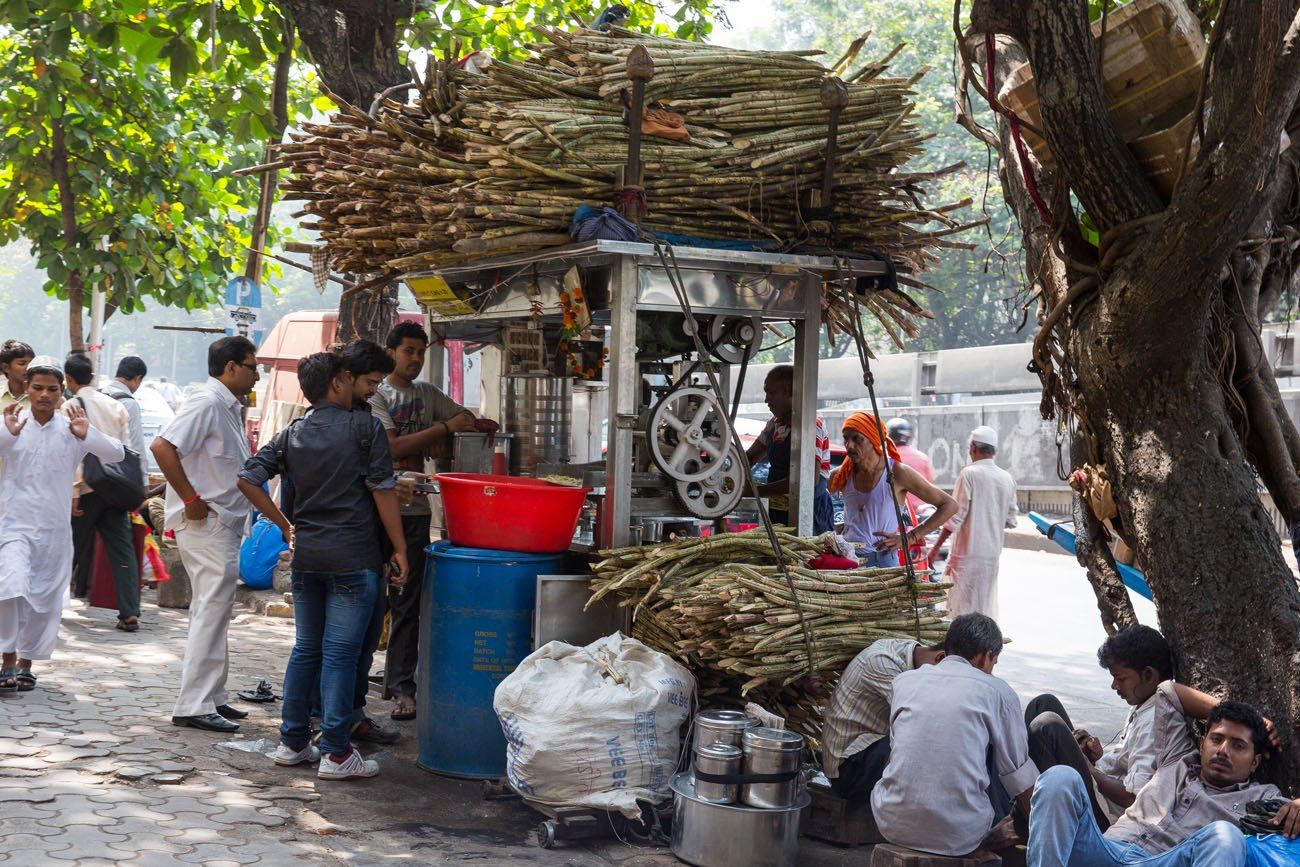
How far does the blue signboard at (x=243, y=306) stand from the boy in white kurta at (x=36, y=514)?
3.69m

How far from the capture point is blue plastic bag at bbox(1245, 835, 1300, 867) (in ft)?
12.5

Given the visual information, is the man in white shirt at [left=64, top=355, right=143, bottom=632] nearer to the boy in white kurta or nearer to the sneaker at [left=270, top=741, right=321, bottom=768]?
the boy in white kurta

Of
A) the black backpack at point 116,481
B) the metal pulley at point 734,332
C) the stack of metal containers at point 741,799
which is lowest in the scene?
the stack of metal containers at point 741,799

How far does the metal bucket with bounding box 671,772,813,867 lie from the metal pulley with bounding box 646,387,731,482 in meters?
1.69

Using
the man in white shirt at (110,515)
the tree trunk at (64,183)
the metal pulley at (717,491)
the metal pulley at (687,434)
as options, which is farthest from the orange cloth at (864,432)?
the tree trunk at (64,183)

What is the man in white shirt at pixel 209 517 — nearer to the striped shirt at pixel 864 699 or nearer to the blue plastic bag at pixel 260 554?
the striped shirt at pixel 864 699

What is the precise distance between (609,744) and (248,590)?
22.6 ft

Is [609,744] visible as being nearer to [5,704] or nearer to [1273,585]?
[1273,585]

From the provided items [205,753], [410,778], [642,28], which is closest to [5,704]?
[205,753]

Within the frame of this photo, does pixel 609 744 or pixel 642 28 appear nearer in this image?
pixel 609 744

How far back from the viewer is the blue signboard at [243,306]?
11.3m

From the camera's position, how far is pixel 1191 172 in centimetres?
426

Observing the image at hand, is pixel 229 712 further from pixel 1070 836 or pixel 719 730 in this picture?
pixel 1070 836

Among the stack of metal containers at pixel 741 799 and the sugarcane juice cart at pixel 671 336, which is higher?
the sugarcane juice cart at pixel 671 336
